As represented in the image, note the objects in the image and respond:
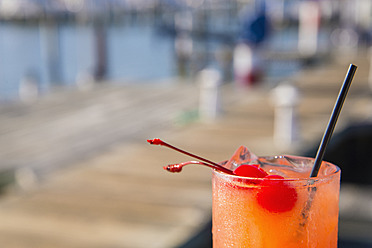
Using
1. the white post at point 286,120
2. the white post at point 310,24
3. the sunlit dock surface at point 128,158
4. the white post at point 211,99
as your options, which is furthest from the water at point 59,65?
the white post at point 286,120

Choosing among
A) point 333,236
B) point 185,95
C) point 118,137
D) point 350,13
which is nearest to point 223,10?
point 350,13

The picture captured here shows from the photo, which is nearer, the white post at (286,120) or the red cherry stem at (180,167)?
the red cherry stem at (180,167)

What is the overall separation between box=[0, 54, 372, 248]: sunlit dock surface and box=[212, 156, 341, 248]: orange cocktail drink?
195 centimetres

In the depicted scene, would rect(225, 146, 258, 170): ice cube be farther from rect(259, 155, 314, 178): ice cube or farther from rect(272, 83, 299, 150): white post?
rect(272, 83, 299, 150): white post

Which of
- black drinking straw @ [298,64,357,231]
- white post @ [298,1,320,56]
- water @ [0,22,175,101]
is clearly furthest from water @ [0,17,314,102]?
black drinking straw @ [298,64,357,231]

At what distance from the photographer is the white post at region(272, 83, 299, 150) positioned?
510 cm

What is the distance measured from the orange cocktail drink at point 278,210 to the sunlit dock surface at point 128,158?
1946 millimetres

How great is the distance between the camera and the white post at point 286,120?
5.10 metres

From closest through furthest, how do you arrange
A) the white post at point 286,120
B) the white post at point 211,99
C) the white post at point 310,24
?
the white post at point 286,120
the white post at point 211,99
the white post at point 310,24

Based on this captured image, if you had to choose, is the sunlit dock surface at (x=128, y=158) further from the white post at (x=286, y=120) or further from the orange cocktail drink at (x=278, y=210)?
the orange cocktail drink at (x=278, y=210)

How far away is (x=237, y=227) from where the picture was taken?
38.4 inches

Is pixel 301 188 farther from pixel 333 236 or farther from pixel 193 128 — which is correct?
pixel 193 128

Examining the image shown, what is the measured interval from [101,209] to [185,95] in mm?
7947

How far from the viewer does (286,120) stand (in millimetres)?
5316
